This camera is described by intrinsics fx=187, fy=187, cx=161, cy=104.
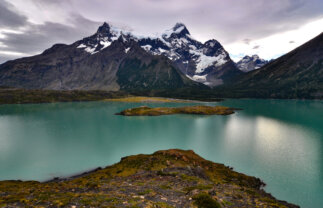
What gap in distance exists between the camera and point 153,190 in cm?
3075

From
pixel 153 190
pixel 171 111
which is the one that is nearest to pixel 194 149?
pixel 153 190

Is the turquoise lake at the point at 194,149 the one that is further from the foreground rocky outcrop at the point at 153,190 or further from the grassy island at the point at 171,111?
the grassy island at the point at 171,111

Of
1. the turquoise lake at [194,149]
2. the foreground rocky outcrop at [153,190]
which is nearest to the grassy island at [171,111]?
the turquoise lake at [194,149]

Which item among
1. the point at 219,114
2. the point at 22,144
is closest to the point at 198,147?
the point at 22,144

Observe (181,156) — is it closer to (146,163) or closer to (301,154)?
(146,163)

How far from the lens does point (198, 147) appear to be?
79438 millimetres

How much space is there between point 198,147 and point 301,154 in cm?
3652

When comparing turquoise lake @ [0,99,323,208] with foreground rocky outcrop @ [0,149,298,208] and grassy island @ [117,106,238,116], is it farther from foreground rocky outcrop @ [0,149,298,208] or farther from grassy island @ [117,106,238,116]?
grassy island @ [117,106,238,116]

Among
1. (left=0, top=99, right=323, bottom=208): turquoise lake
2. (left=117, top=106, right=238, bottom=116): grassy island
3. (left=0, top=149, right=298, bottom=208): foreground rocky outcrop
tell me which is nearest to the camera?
(left=0, top=149, right=298, bottom=208): foreground rocky outcrop

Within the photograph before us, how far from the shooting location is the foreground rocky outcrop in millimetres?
24141

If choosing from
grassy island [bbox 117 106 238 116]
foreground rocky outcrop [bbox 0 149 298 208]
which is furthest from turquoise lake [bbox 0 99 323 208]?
grassy island [bbox 117 106 238 116]

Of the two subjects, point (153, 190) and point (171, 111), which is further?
point (171, 111)

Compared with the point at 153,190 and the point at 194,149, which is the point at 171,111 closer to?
the point at 194,149

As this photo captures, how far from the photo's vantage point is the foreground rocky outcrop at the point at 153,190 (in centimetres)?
2414
